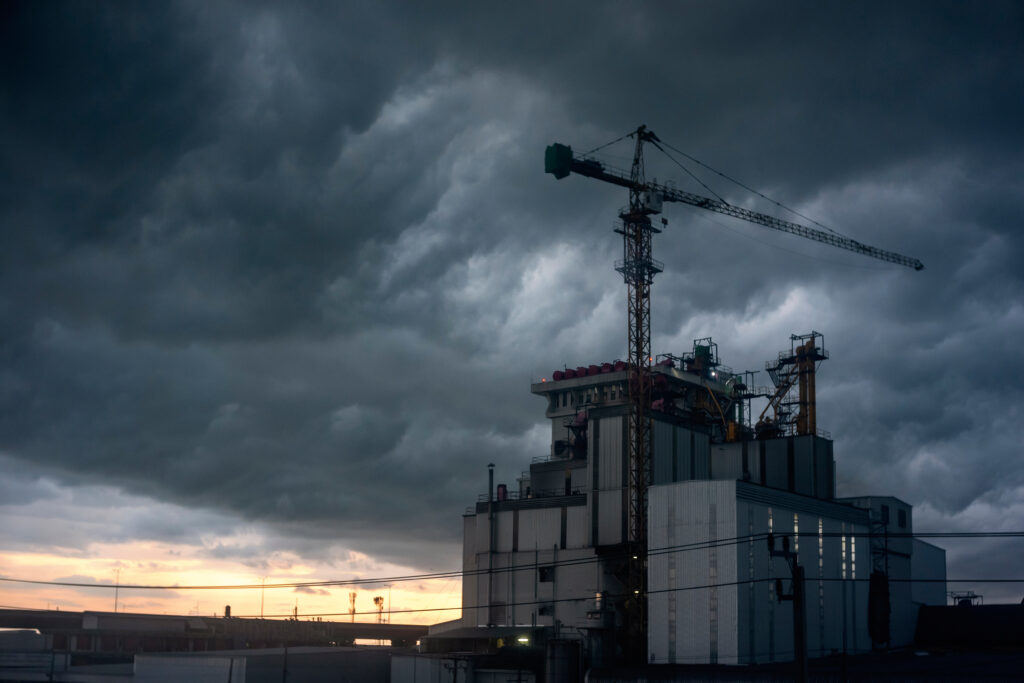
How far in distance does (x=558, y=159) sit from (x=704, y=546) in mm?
51421

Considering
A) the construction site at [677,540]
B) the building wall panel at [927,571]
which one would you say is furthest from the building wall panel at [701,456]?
the building wall panel at [927,571]

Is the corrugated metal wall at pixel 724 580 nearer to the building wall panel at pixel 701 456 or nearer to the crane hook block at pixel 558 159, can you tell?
the building wall panel at pixel 701 456

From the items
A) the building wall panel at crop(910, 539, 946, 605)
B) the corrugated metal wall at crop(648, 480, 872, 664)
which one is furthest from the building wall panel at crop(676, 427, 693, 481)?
the building wall panel at crop(910, 539, 946, 605)

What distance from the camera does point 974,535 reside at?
45.4 metres

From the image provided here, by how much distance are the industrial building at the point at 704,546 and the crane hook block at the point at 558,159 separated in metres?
27.6

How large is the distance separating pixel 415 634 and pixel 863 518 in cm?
12200

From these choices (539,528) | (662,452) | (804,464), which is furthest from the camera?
(804,464)

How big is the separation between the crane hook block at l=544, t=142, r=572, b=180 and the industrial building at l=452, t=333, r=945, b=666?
27.6 metres

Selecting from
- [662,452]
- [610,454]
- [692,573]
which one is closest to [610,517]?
[610,454]

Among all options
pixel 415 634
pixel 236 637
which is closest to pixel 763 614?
pixel 236 637

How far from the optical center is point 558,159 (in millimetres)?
113188

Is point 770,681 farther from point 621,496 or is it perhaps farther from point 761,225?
point 761,225

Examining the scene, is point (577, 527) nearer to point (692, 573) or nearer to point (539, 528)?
point (539, 528)

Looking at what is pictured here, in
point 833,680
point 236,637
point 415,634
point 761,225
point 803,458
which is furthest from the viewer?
point 415,634
